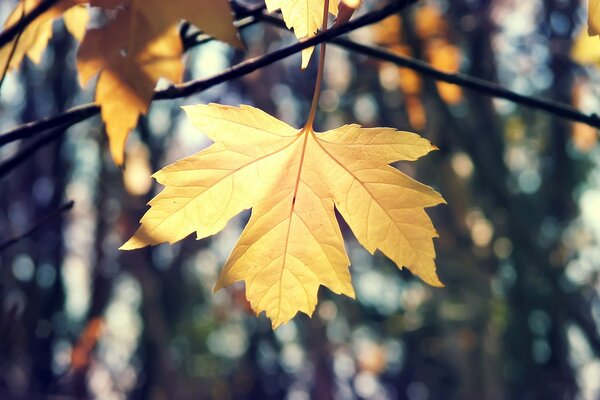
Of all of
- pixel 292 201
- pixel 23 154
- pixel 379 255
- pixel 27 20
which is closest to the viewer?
pixel 27 20

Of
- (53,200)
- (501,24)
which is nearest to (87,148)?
(53,200)

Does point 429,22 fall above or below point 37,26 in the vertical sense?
below

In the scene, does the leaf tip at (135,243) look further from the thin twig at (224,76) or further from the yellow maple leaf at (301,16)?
the yellow maple leaf at (301,16)

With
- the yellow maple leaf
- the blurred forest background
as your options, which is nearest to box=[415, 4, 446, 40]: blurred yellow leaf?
the blurred forest background

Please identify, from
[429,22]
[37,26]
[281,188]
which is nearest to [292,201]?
[281,188]

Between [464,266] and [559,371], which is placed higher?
[464,266]

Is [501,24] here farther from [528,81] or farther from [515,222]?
[515,222]

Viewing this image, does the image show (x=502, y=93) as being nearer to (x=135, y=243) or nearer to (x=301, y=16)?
(x=301, y=16)
